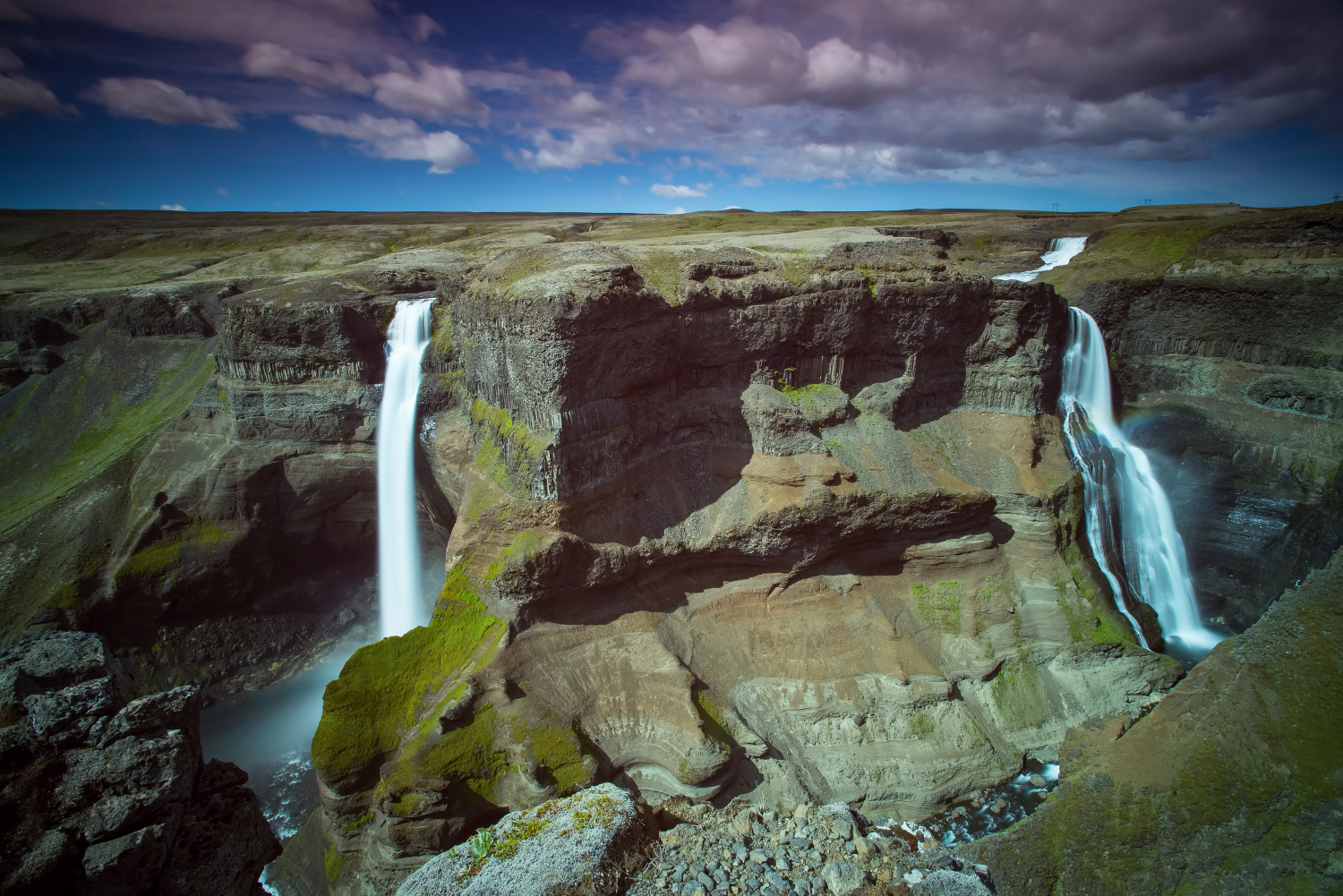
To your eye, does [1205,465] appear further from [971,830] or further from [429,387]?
[429,387]

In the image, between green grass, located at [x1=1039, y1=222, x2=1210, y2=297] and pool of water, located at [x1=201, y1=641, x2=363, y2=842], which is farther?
green grass, located at [x1=1039, y1=222, x2=1210, y2=297]

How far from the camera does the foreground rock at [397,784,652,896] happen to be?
26.4ft

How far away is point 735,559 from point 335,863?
Answer: 10040mm

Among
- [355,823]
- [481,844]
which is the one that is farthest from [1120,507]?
[355,823]

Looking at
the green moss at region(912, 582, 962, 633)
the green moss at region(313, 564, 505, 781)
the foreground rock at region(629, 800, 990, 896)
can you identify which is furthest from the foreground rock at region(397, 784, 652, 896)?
the green moss at region(912, 582, 962, 633)

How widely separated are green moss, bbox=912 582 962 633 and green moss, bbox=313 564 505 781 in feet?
33.8

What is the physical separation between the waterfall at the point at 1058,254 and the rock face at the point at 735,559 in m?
13.6

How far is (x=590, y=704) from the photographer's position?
506 inches

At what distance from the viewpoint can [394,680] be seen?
1238cm

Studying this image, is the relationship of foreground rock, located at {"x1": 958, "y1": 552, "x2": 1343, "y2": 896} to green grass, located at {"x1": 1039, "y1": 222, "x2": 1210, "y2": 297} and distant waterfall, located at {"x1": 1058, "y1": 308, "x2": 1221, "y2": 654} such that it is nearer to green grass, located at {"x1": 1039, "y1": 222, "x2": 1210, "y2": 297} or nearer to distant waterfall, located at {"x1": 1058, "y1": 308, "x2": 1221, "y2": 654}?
distant waterfall, located at {"x1": 1058, "y1": 308, "x2": 1221, "y2": 654}

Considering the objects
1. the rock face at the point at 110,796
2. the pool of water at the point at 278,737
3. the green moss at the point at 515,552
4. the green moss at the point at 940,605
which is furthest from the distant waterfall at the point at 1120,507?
the pool of water at the point at 278,737

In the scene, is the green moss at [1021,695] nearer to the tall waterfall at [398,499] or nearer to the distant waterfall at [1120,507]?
the distant waterfall at [1120,507]

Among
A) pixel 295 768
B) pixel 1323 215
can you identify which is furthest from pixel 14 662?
pixel 1323 215

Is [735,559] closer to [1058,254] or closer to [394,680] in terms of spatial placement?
[394,680]
